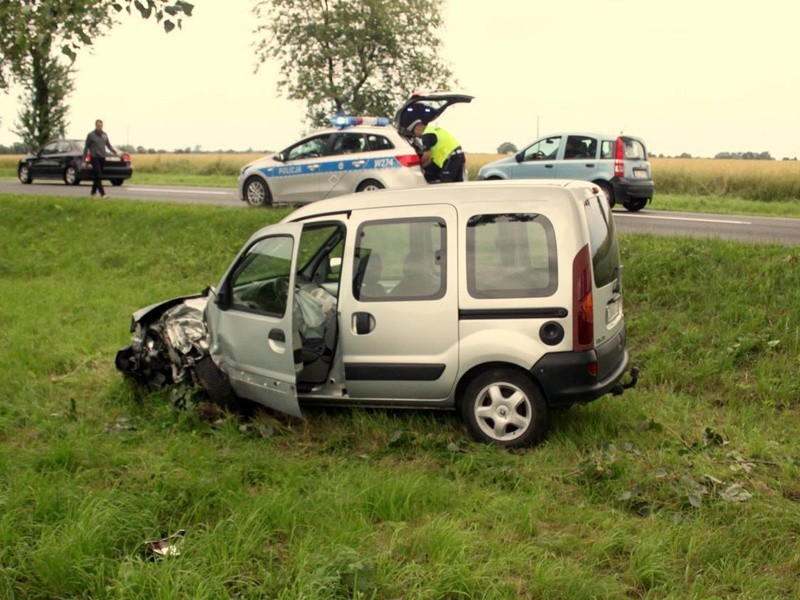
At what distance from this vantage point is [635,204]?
17844mm

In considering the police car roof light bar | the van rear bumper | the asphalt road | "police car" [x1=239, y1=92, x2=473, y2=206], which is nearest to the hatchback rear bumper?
the asphalt road

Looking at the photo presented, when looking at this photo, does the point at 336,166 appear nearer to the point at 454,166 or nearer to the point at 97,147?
the point at 454,166

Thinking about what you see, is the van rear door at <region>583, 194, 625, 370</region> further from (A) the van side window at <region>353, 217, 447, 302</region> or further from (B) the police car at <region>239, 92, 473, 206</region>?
(B) the police car at <region>239, 92, 473, 206</region>

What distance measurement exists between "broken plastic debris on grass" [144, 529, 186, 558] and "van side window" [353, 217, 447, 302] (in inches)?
92.6

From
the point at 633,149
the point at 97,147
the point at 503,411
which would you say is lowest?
the point at 503,411

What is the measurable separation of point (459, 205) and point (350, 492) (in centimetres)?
217

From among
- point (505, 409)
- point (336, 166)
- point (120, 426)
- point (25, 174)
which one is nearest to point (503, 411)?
point (505, 409)

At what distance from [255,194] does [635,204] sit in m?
7.24

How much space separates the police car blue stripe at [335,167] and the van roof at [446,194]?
26.1 feet

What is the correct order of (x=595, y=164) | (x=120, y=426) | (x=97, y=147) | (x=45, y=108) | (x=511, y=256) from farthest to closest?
(x=45, y=108) → (x=97, y=147) → (x=595, y=164) → (x=120, y=426) → (x=511, y=256)

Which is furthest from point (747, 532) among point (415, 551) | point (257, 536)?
point (257, 536)

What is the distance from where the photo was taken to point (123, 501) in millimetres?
4879

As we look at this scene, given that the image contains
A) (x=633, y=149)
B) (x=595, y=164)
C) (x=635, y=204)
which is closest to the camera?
(x=595, y=164)

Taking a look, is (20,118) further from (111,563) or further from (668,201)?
(111,563)
